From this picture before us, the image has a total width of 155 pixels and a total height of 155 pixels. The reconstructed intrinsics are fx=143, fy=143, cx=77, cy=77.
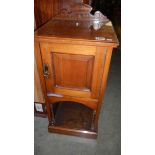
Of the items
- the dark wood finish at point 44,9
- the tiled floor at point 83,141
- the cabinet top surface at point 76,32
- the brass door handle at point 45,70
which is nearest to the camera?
the cabinet top surface at point 76,32

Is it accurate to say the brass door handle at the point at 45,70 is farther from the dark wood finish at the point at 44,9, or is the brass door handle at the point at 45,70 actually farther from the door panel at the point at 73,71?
the dark wood finish at the point at 44,9

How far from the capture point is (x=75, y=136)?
1390 millimetres

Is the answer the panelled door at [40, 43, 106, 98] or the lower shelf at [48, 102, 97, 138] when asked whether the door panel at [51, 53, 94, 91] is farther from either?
the lower shelf at [48, 102, 97, 138]

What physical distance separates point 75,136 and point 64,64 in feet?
2.65

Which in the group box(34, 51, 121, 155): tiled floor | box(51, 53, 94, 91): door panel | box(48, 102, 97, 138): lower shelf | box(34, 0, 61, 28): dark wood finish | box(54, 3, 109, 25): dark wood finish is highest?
box(34, 0, 61, 28): dark wood finish

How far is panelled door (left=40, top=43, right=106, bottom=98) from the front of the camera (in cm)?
85

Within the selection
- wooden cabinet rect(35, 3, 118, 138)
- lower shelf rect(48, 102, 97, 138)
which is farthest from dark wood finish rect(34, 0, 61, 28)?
lower shelf rect(48, 102, 97, 138)

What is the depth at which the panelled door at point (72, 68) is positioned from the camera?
85 centimetres

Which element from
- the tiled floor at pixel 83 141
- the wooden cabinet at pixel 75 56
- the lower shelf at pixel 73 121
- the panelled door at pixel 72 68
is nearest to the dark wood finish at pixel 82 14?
the wooden cabinet at pixel 75 56

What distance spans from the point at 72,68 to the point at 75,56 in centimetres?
9

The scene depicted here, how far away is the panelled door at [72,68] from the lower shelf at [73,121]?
45cm
